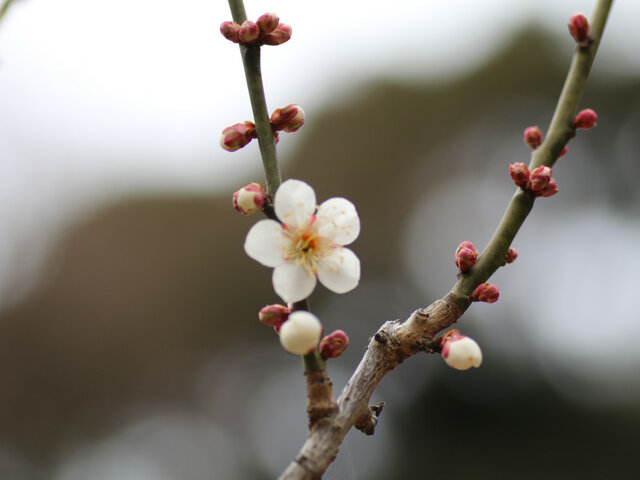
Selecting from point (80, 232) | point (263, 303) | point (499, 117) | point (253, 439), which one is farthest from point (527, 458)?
point (80, 232)

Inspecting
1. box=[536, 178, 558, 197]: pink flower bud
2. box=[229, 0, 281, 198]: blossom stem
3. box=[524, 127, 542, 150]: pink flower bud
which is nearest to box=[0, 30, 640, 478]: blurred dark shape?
box=[524, 127, 542, 150]: pink flower bud

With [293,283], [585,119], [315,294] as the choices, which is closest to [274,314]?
[293,283]

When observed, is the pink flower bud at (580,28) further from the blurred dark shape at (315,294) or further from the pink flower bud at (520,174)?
the blurred dark shape at (315,294)

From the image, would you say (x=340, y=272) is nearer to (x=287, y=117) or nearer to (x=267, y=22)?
(x=287, y=117)

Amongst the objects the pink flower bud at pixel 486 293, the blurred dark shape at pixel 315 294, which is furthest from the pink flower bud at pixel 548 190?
the blurred dark shape at pixel 315 294

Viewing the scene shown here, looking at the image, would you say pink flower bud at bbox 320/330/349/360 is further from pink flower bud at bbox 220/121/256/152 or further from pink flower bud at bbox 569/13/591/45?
pink flower bud at bbox 569/13/591/45

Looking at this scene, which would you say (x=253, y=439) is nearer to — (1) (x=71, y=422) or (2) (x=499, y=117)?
(1) (x=71, y=422)
